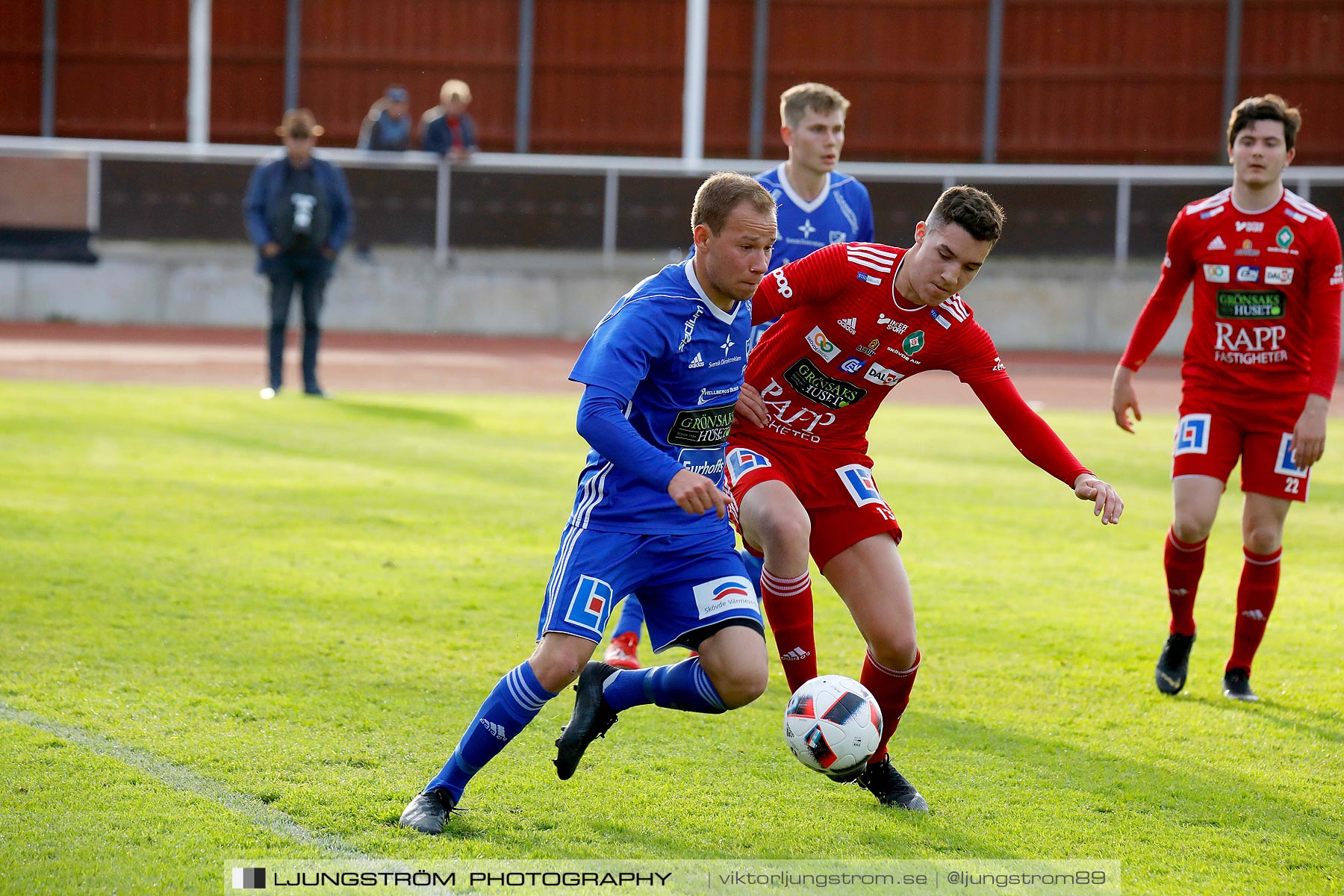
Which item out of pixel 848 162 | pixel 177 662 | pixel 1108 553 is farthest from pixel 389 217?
pixel 177 662

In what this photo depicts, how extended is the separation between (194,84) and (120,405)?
1645 centimetres

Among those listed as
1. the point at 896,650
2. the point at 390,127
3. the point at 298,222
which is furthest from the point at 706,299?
the point at 390,127

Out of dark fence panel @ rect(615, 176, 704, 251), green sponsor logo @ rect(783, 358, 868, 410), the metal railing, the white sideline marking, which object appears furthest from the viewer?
dark fence panel @ rect(615, 176, 704, 251)

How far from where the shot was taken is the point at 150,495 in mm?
8469

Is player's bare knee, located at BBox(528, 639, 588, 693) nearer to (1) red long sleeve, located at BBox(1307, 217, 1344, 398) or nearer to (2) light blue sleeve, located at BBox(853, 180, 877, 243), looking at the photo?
(1) red long sleeve, located at BBox(1307, 217, 1344, 398)

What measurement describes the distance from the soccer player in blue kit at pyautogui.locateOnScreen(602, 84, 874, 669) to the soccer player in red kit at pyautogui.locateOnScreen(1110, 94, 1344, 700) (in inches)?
62.1

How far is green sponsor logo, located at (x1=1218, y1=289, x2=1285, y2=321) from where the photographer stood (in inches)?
216

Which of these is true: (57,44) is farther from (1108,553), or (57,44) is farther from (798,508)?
(798,508)

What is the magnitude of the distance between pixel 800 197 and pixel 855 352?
2240 millimetres

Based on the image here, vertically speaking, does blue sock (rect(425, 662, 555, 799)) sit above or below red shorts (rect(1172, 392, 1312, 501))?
below

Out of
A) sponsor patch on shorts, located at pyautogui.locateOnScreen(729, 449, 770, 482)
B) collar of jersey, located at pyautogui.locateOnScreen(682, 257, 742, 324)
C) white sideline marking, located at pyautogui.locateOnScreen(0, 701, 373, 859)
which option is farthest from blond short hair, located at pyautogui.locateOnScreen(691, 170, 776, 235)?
white sideline marking, located at pyautogui.locateOnScreen(0, 701, 373, 859)

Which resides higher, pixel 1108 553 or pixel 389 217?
pixel 389 217

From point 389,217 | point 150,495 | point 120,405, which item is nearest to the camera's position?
point 150,495

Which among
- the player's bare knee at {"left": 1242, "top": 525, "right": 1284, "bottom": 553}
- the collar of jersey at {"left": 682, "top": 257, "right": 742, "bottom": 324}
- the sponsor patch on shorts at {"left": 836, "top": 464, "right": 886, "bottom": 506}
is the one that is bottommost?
the player's bare knee at {"left": 1242, "top": 525, "right": 1284, "bottom": 553}
